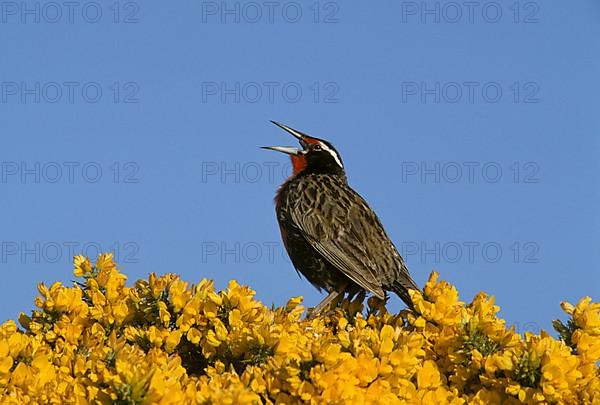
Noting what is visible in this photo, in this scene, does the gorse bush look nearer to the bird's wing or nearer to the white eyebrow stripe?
the bird's wing

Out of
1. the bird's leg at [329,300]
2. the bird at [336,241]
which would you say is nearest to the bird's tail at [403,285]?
the bird at [336,241]

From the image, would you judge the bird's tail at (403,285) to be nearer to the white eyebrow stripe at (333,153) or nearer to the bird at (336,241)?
the bird at (336,241)

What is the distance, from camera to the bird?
681cm

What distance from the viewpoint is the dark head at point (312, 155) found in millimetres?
8180

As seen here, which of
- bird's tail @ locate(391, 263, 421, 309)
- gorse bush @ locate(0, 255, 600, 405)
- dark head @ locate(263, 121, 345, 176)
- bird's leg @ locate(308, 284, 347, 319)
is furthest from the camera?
dark head @ locate(263, 121, 345, 176)

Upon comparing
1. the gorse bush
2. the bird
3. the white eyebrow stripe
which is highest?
the white eyebrow stripe

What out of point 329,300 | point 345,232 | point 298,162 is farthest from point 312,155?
point 329,300

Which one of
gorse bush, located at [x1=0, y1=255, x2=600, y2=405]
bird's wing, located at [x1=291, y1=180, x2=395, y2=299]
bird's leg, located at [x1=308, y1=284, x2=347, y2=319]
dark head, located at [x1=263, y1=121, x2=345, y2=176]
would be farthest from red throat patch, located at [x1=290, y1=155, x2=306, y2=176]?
gorse bush, located at [x1=0, y1=255, x2=600, y2=405]

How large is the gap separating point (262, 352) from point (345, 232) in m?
3.30

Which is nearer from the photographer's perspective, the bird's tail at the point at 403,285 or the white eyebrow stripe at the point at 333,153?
the bird's tail at the point at 403,285

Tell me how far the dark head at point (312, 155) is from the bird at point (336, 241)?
0.28m

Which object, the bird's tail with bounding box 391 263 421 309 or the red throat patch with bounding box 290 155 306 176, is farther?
the red throat patch with bounding box 290 155 306 176

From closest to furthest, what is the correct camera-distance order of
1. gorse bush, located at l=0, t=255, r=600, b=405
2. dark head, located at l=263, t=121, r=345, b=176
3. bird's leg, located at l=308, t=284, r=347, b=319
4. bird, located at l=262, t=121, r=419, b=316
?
gorse bush, located at l=0, t=255, r=600, b=405 → bird's leg, located at l=308, t=284, r=347, b=319 → bird, located at l=262, t=121, r=419, b=316 → dark head, located at l=263, t=121, r=345, b=176

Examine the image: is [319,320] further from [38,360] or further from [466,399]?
[38,360]
